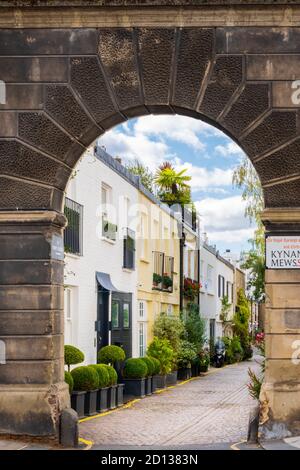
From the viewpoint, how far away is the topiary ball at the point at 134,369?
80.6 feet

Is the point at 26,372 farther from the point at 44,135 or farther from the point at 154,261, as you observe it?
the point at 154,261

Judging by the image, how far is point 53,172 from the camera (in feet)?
45.8

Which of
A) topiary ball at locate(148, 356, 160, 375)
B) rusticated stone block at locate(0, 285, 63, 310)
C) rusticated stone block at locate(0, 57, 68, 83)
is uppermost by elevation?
rusticated stone block at locate(0, 57, 68, 83)

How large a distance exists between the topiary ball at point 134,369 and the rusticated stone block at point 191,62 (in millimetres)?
Result: 11987

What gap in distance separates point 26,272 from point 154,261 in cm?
2024

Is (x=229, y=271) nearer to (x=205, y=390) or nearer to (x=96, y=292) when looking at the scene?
(x=205, y=390)

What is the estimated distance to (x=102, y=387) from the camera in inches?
784

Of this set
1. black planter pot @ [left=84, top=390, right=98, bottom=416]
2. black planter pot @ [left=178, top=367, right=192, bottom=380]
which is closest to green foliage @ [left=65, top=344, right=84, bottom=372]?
black planter pot @ [left=84, top=390, right=98, bottom=416]

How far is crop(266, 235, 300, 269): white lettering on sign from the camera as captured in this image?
13.5 metres

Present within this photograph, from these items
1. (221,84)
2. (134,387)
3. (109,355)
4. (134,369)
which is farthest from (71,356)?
(221,84)

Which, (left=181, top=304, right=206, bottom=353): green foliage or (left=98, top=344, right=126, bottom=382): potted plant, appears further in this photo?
(left=181, top=304, right=206, bottom=353): green foliage

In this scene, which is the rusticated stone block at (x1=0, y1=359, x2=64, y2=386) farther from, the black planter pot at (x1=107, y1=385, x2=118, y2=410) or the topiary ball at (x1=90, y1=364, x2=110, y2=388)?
the black planter pot at (x1=107, y1=385, x2=118, y2=410)

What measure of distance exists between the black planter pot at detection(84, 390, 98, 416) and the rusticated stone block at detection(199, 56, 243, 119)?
24.4 feet
